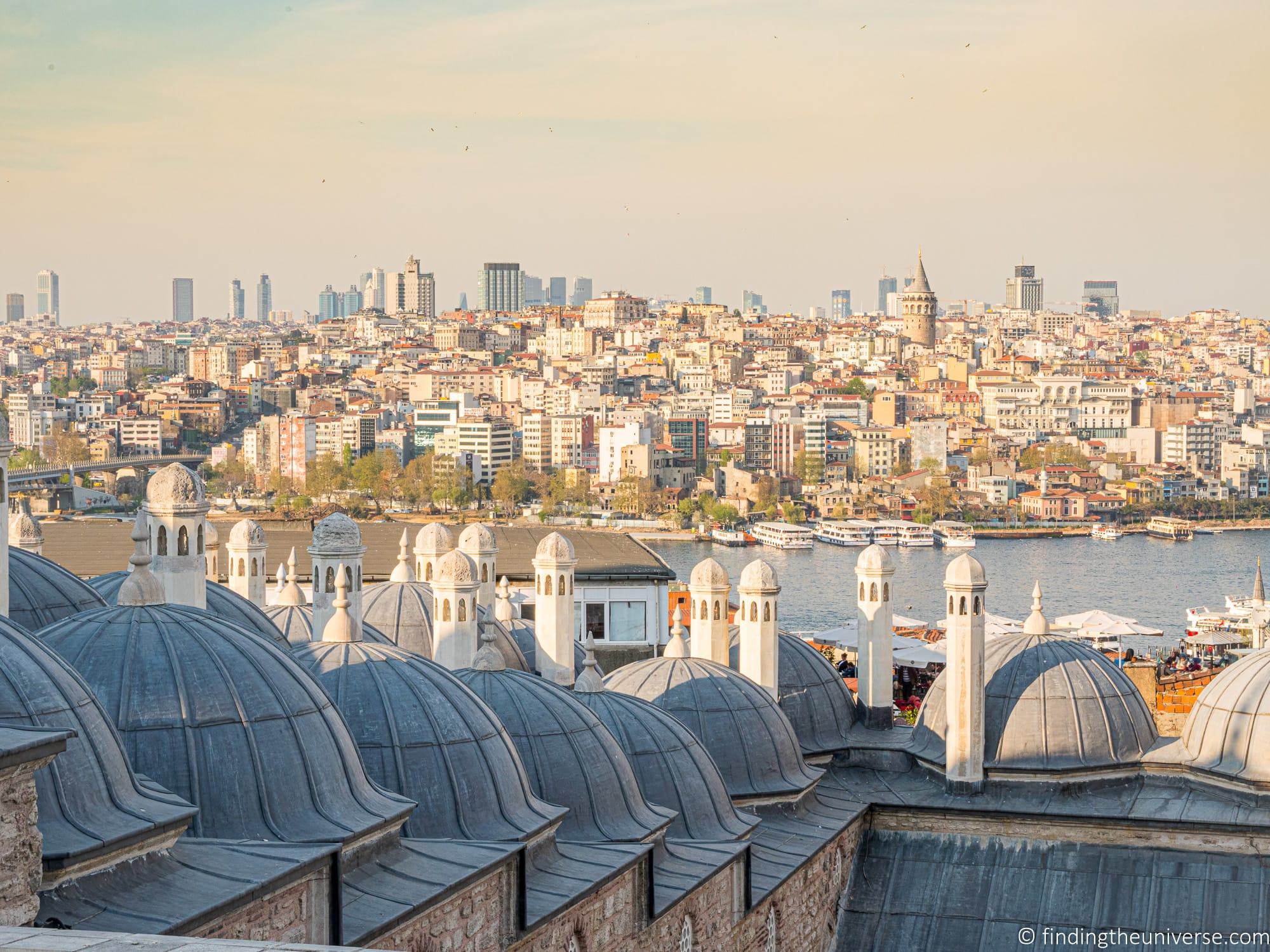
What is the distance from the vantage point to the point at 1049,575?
3912cm

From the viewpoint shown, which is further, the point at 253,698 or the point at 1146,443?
the point at 1146,443

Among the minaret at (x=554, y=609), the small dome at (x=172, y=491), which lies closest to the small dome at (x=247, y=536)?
the minaret at (x=554, y=609)

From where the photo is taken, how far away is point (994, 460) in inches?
2395

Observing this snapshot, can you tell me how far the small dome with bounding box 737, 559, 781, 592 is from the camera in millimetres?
9023

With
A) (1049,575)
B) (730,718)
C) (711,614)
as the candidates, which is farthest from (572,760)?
(1049,575)

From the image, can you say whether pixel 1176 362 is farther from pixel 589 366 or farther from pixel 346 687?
pixel 346 687

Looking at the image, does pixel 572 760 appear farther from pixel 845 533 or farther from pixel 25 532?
pixel 845 533

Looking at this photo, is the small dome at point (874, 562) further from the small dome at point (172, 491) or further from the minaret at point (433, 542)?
the small dome at point (172, 491)

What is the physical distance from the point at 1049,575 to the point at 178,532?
110 ft

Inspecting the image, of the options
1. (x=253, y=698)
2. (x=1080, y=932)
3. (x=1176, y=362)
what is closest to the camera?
(x=253, y=698)

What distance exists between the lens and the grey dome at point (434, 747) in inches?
235

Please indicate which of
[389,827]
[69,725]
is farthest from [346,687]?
[69,725]

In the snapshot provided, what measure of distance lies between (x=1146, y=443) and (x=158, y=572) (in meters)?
61.3

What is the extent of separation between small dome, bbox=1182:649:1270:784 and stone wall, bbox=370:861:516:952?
3919mm
